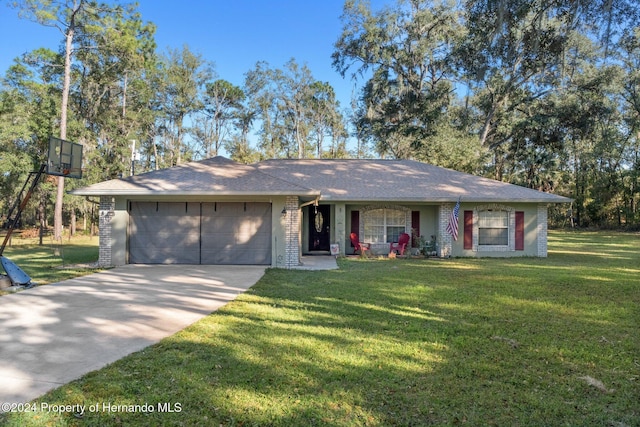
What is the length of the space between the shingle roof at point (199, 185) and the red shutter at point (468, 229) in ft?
22.1

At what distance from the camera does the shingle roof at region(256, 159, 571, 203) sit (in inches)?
557

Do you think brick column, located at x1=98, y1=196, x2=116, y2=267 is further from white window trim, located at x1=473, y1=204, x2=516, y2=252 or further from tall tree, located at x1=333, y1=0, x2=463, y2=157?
tall tree, located at x1=333, y1=0, x2=463, y2=157

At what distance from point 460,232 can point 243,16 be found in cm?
1488

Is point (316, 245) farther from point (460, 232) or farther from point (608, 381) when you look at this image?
point (608, 381)

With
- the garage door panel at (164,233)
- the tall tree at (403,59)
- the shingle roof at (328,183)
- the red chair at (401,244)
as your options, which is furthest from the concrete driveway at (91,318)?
the tall tree at (403,59)

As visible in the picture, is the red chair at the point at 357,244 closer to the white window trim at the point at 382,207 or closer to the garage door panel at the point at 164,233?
the white window trim at the point at 382,207

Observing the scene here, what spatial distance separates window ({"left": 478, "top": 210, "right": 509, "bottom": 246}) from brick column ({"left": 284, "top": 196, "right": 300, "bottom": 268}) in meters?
7.56

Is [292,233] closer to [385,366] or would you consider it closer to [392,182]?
[392,182]

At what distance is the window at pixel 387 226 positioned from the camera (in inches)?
602

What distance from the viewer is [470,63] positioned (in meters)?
9.09

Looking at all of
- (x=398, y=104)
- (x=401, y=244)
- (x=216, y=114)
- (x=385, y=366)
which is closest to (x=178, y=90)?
(x=216, y=114)

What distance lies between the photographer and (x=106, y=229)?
38.5 feet

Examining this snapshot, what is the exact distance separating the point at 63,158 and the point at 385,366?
8.74 m

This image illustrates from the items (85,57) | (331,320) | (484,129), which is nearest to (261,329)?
(331,320)
